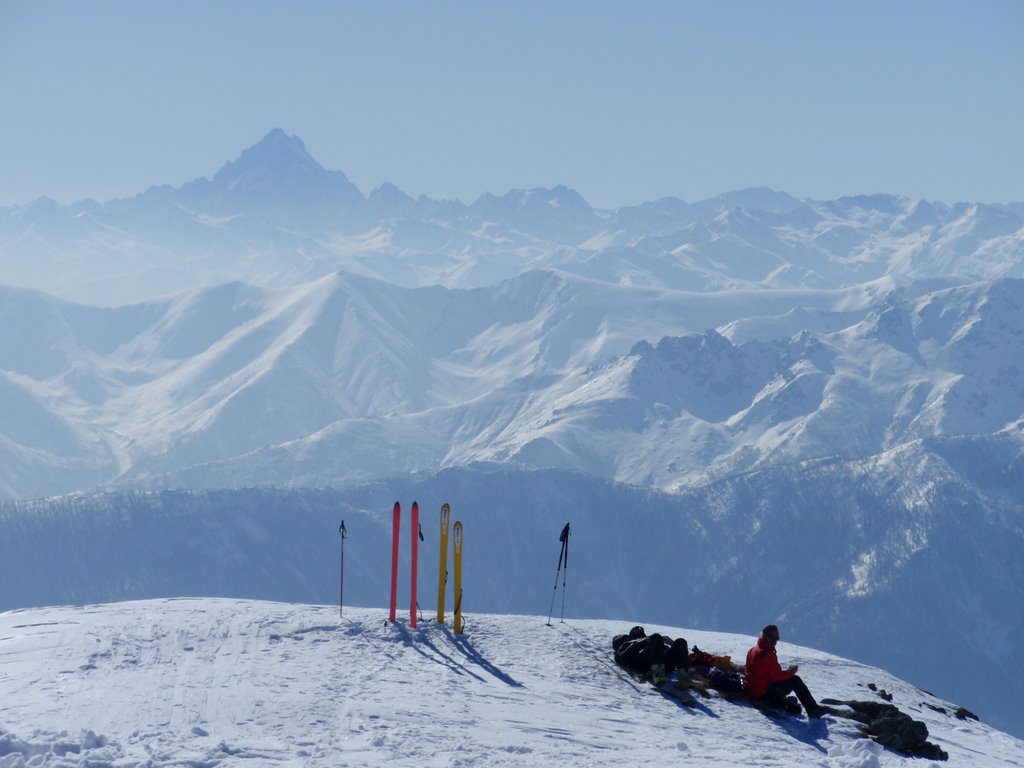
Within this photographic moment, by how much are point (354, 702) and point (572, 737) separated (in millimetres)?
4592

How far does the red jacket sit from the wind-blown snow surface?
781 millimetres

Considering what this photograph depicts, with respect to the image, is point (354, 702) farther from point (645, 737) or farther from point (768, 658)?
point (768, 658)

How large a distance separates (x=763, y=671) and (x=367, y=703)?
9031 millimetres

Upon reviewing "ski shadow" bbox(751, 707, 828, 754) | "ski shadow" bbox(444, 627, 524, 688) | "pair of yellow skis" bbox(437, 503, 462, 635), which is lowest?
"ski shadow" bbox(751, 707, 828, 754)

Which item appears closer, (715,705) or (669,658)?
(715,705)

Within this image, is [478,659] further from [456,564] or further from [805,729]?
[805,729]

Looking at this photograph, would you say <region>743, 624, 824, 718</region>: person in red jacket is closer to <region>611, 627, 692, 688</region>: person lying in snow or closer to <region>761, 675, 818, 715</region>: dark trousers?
<region>761, 675, 818, 715</region>: dark trousers

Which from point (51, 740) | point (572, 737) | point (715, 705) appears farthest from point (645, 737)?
point (51, 740)

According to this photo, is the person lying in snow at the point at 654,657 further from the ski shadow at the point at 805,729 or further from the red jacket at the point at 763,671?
the ski shadow at the point at 805,729

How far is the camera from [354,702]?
28.6m

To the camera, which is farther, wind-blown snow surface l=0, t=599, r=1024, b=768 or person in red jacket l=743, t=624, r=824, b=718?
person in red jacket l=743, t=624, r=824, b=718

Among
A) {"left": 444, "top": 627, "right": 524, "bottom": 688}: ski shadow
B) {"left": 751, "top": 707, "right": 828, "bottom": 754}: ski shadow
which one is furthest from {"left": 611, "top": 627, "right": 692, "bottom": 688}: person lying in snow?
{"left": 444, "top": 627, "right": 524, "bottom": 688}: ski shadow

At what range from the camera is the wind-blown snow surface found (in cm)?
2552

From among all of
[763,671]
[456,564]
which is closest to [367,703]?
[456,564]
